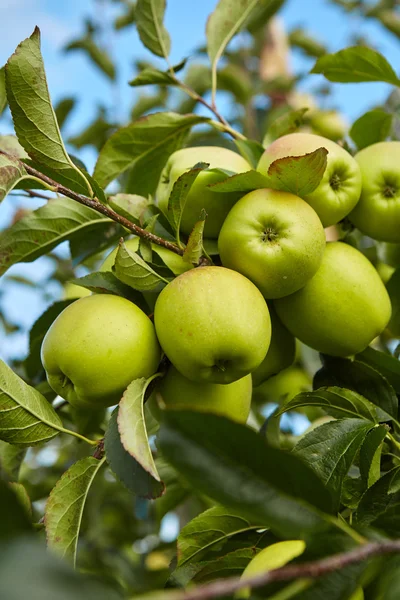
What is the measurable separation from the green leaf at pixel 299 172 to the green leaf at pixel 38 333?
48 cm

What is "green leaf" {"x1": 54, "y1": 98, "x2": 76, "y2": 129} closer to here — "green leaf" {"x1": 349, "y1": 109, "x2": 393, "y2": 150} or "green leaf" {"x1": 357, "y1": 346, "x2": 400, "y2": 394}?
"green leaf" {"x1": 349, "y1": 109, "x2": 393, "y2": 150}

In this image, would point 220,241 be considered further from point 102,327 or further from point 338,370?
point 338,370

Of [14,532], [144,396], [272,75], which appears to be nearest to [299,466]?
[14,532]

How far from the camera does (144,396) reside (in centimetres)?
82

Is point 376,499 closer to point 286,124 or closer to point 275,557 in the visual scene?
point 275,557

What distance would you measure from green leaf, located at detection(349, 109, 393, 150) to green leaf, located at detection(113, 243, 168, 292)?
1.82ft

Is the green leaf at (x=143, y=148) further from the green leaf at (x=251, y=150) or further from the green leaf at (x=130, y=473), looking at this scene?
the green leaf at (x=130, y=473)

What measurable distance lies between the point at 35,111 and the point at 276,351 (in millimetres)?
516

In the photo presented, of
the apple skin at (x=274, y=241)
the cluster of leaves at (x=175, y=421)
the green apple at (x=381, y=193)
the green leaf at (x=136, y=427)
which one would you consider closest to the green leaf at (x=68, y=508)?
the cluster of leaves at (x=175, y=421)

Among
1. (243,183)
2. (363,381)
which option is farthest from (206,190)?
(363,381)

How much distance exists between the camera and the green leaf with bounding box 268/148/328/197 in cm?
83

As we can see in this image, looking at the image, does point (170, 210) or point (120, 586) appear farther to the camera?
point (120, 586)

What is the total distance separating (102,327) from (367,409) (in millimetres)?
403

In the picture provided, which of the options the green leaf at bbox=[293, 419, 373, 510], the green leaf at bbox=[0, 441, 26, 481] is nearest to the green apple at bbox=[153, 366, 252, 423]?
the green leaf at bbox=[293, 419, 373, 510]
